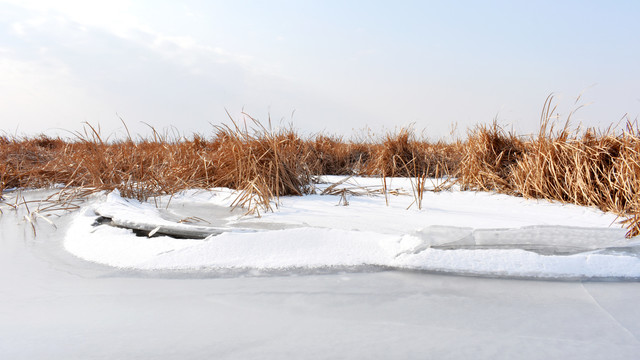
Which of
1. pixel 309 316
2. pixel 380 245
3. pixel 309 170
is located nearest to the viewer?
pixel 309 316

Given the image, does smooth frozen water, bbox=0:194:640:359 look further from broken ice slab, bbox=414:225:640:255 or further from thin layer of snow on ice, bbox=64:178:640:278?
broken ice slab, bbox=414:225:640:255

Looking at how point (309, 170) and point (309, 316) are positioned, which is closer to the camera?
point (309, 316)

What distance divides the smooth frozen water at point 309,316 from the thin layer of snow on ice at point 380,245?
0.05 meters

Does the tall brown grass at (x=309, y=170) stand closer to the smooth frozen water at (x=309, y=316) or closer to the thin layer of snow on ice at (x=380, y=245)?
the thin layer of snow on ice at (x=380, y=245)

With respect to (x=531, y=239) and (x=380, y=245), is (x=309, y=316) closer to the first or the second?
(x=380, y=245)

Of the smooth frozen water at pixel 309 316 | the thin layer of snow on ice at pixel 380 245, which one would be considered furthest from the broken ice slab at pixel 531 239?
the smooth frozen water at pixel 309 316

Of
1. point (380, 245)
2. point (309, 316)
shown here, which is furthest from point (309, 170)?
point (309, 316)

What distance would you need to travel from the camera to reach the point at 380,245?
131cm

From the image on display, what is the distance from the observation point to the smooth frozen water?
71 cm

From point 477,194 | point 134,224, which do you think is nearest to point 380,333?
point 134,224

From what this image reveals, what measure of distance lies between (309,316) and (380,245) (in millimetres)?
511

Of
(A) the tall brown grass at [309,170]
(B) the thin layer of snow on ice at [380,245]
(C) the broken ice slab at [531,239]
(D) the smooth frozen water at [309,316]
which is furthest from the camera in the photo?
(A) the tall brown grass at [309,170]

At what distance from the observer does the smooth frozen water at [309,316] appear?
0.71 meters

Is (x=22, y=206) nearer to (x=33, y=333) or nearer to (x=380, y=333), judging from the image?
(x=33, y=333)
